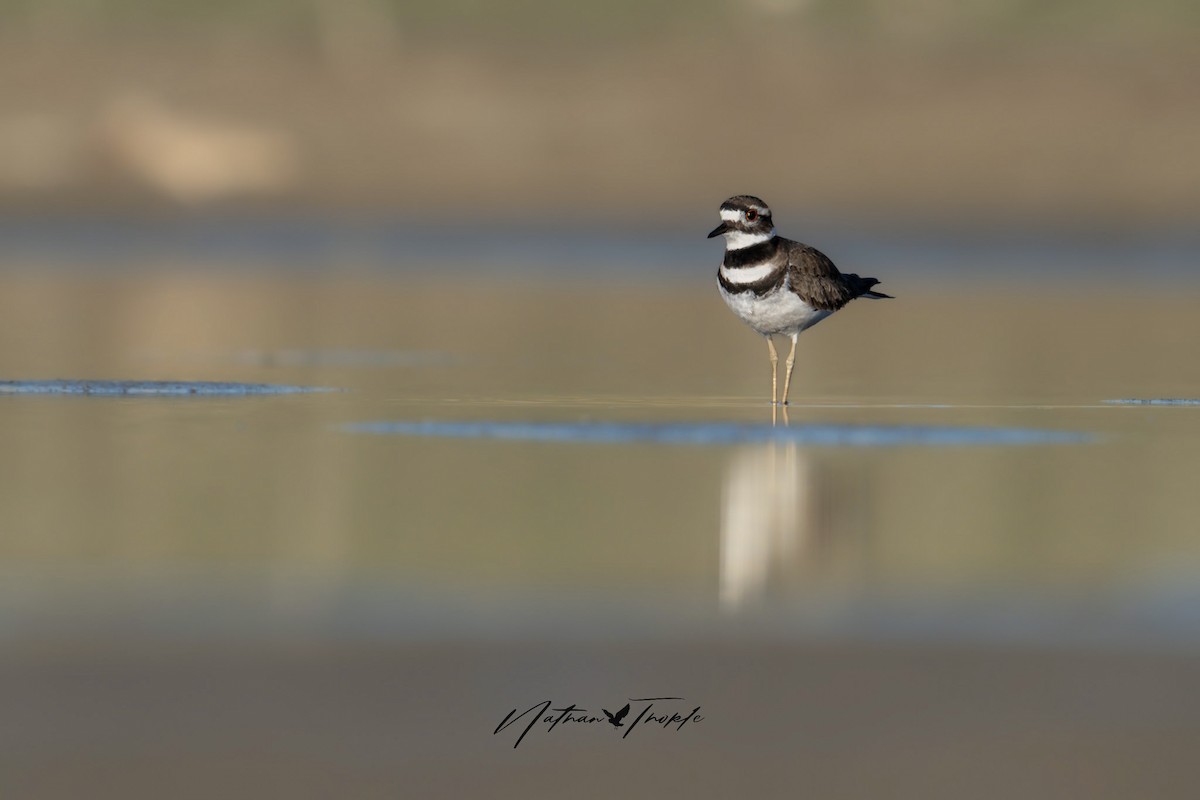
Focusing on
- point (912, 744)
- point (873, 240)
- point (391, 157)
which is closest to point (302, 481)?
point (912, 744)

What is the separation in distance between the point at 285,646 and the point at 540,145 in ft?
93.8

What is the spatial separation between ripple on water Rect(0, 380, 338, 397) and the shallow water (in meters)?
0.13

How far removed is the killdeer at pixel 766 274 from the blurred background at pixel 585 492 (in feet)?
1.91

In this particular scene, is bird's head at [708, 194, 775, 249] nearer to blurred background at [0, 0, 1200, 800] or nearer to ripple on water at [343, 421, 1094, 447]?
blurred background at [0, 0, 1200, 800]

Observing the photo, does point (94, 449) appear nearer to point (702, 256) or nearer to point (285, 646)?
point (285, 646)

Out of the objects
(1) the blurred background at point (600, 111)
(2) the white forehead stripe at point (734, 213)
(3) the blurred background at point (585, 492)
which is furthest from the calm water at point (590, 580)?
(1) the blurred background at point (600, 111)

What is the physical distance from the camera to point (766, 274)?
41.0ft

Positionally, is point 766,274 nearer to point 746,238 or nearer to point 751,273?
point 751,273

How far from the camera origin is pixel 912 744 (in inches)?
210

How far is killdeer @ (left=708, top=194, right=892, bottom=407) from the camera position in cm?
1252

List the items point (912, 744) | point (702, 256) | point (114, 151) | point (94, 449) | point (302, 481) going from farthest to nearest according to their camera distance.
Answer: point (114, 151), point (702, 256), point (94, 449), point (302, 481), point (912, 744)
